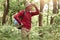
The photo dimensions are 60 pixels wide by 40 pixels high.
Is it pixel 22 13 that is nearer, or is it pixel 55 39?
pixel 22 13

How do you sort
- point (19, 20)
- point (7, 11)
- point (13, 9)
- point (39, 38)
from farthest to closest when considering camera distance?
point (13, 9)
point (7, 11)
point (39, 38)
point (19, 20)

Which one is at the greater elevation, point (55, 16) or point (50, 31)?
point (55, 16)

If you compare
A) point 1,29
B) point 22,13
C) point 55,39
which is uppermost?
point 22,13

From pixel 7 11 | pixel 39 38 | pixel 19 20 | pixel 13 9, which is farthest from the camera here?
pixel 13 9

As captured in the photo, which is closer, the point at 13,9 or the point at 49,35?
the point at 49,35

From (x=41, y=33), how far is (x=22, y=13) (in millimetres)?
842

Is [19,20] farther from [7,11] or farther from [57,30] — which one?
[7,11]

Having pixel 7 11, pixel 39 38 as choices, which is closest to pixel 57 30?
pixel 39 38

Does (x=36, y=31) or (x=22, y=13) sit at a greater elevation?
(x=22, y=13)

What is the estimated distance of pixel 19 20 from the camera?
211 inches

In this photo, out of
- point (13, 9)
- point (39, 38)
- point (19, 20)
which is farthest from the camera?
point (13, 9)

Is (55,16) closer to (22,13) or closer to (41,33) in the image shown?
(41,33)

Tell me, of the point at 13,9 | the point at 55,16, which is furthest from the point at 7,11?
the point at 55,16

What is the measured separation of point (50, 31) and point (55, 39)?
0.27 metres
